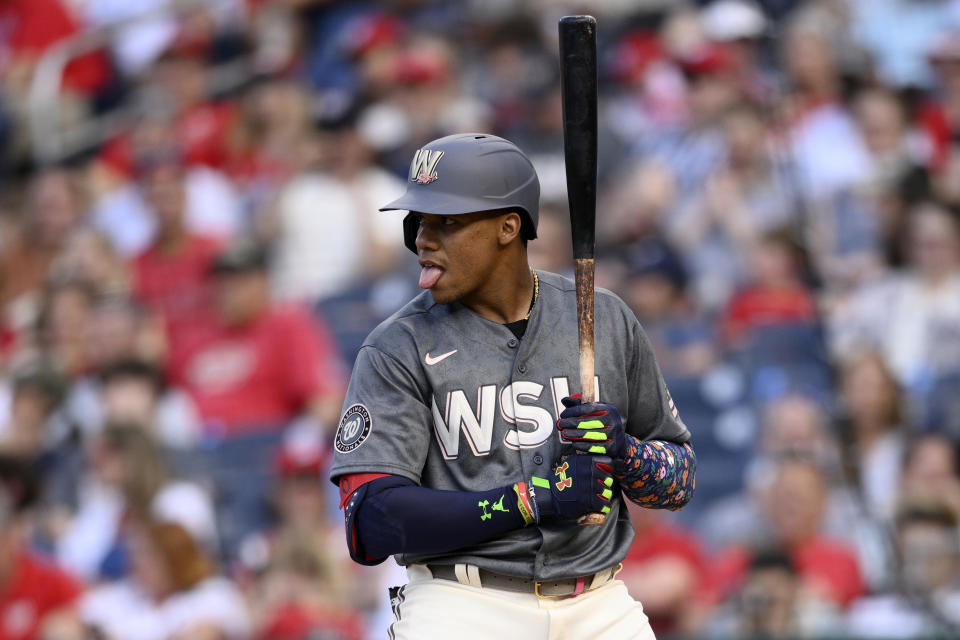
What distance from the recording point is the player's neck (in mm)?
3422

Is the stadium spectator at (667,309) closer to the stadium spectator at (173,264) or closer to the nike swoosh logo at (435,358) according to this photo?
the stadium spectator at (173,264)

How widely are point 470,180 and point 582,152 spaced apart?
28 centimetres

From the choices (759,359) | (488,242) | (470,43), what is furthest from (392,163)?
(488,242)

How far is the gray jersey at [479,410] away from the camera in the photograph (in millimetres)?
3283

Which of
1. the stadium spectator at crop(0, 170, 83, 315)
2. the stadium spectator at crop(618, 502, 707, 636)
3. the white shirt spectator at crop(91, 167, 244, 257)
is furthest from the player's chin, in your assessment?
the stadium spectator at crop(0, 170, 83, 315)

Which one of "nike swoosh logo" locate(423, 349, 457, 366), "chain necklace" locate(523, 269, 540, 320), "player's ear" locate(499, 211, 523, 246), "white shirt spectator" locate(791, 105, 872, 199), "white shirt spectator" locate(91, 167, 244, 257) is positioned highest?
"player's ear" locate(499, 211, 523, 246)

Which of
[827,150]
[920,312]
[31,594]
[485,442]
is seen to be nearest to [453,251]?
[485,442]

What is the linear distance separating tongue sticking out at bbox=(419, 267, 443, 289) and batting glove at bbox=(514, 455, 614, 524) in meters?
0.50

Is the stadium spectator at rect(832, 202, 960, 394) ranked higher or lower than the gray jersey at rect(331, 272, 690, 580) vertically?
lower

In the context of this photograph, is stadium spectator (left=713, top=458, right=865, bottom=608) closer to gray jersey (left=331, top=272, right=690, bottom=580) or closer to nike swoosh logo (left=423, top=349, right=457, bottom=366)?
gray jersey (left=331, top=272, right=690, bottom=580)

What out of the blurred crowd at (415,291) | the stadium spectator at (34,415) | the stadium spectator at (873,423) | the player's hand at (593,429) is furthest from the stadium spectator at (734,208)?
the player's hand at (593,429)

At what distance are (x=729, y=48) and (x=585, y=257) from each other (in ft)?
18.9

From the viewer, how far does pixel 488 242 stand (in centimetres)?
336

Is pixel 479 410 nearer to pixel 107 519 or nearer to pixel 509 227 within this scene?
pixel 509 227
